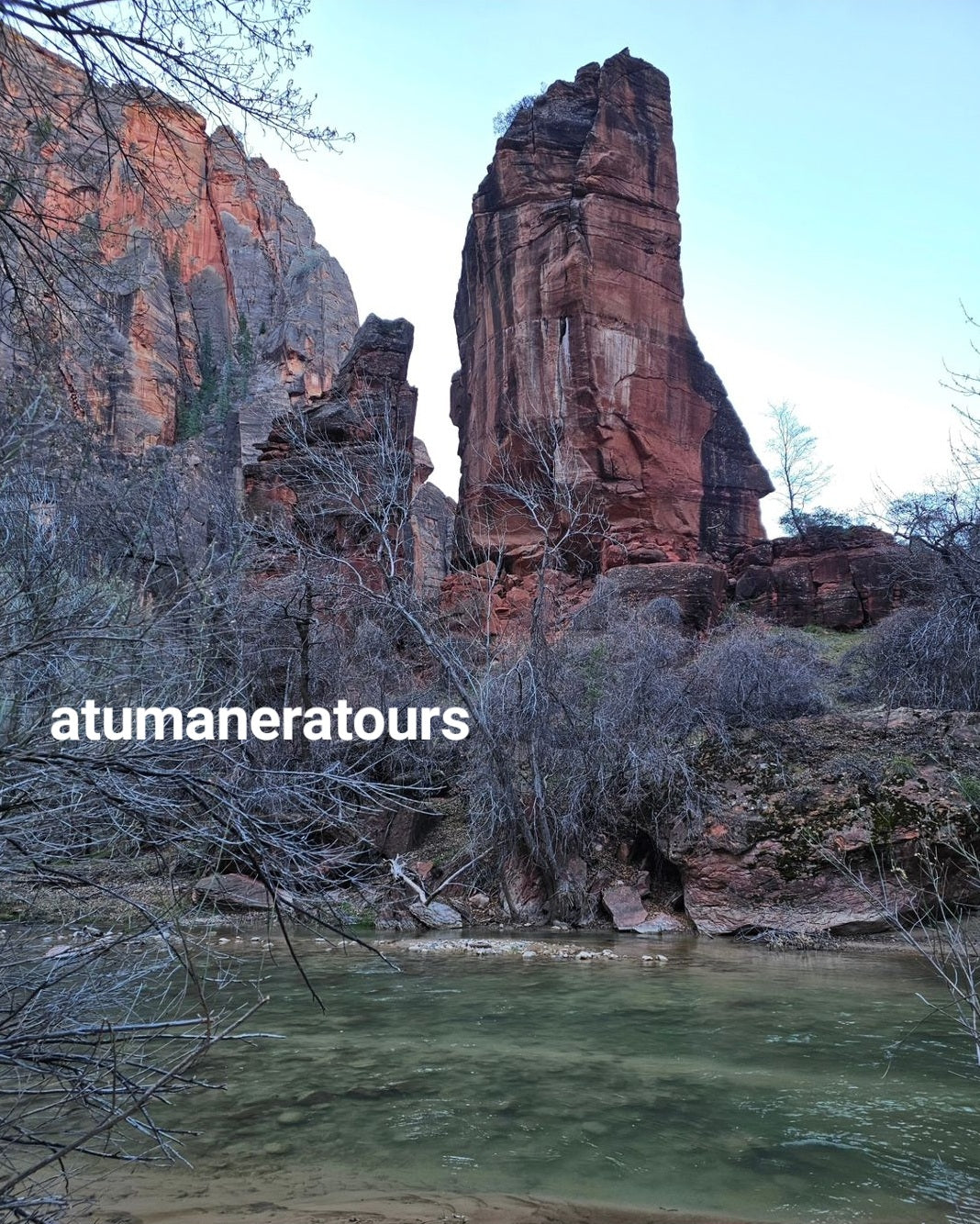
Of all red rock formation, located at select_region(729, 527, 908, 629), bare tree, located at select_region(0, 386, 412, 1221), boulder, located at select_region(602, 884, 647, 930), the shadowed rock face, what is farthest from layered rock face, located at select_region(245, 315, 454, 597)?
bare tree, located at select_region(0, 386, 412, 1221)

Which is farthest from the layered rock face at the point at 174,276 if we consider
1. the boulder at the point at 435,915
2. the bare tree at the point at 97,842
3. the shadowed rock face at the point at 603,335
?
the shadowed rock face at the point at 603,335

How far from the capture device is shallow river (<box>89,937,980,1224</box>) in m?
4.04

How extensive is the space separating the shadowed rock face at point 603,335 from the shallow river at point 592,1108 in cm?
2139

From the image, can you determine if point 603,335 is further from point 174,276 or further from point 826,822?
point 174,276

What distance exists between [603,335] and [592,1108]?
28176mm

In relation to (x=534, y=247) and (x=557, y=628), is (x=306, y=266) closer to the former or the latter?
(x=534, y=247)

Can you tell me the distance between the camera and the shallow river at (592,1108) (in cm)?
404

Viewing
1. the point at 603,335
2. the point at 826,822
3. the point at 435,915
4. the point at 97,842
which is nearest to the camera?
the point at 97,842

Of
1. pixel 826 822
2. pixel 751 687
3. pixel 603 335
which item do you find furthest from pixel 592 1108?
pixel 603 335

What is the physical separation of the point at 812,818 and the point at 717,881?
5.38 ft

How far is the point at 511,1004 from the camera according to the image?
7.97m

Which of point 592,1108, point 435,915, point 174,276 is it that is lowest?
point 435,915

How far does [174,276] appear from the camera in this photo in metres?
62.6

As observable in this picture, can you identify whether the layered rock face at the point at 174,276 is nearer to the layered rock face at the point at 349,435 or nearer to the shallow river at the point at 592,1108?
the shallow river at the point at 592,1108
